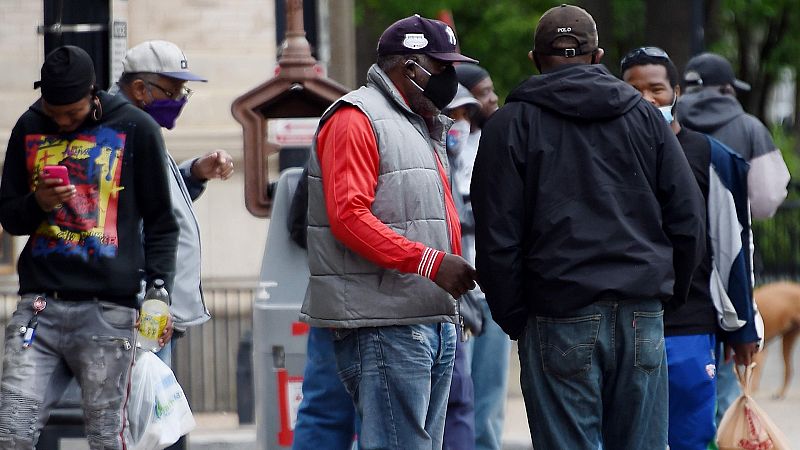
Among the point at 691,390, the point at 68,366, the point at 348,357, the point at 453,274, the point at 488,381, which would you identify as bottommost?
the point at 488,381

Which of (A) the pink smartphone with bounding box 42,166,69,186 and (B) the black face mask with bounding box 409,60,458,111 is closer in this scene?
(B) the black face mask with bounding box 409,60,458,111

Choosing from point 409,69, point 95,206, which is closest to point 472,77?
point 409,69

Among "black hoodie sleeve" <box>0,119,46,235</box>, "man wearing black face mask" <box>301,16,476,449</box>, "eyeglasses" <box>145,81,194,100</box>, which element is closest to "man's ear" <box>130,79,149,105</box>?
"eyeglasses" <box>145,81,194,100</box>

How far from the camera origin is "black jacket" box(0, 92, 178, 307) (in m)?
5.28

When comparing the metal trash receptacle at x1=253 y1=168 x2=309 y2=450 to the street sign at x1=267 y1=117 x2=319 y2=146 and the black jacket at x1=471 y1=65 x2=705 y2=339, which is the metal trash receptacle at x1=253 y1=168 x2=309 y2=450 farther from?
the black jacket at x1=471 y1=65 x2=705 y2=339

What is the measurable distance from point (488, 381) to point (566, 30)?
113 inches

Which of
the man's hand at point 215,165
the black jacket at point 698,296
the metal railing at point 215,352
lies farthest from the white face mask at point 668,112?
the metal railing at point 215,352

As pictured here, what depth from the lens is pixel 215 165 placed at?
653cm

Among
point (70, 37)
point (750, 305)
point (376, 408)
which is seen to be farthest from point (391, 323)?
point (70, 37)

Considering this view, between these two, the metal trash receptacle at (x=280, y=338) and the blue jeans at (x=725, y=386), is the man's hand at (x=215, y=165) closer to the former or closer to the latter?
the metal trash receptacle at (x=280, y=338)

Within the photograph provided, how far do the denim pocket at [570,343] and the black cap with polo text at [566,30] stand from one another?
854mm

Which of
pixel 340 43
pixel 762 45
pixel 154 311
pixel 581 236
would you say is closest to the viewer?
pixel 581 236

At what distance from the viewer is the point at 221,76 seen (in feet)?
37.3

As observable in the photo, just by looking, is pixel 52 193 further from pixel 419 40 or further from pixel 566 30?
pixel 566 30
